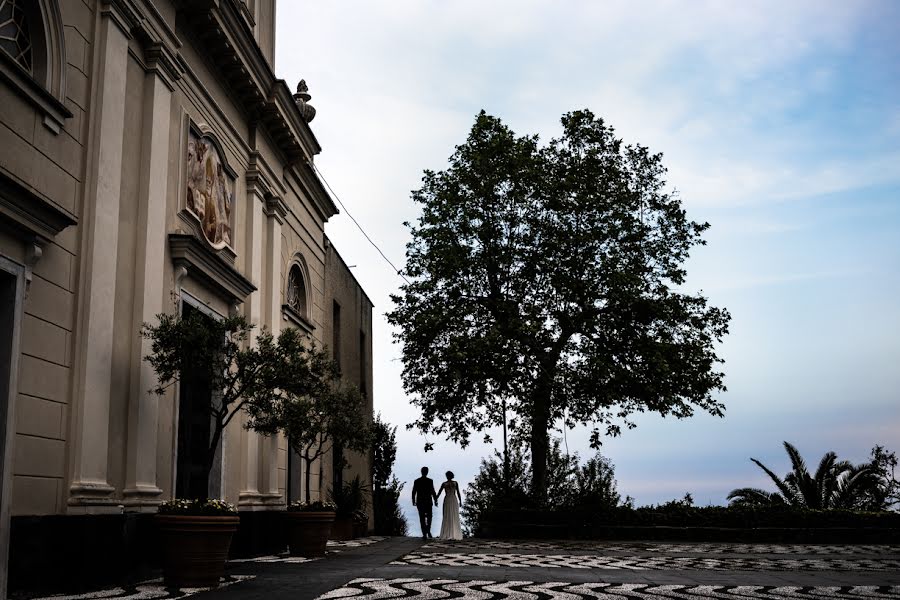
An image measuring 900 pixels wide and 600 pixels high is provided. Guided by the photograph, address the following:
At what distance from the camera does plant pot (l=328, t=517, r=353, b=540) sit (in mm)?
19922

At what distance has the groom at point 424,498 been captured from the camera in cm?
2230

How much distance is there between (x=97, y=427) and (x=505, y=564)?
5867mm

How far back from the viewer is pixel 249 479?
47.6 ft

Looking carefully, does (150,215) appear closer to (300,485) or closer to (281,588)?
(281,588)

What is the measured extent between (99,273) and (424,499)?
14.5m

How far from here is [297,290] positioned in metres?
19.3

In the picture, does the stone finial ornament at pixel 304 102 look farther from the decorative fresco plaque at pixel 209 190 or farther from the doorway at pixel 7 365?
the doorway at pixel 7 365

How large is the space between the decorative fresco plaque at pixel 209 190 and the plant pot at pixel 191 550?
470 cm

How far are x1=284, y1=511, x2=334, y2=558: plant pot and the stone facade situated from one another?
1069 millimetres

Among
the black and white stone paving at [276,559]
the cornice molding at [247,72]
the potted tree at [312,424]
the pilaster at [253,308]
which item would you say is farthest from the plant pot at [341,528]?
the cornice molding at [247,72]

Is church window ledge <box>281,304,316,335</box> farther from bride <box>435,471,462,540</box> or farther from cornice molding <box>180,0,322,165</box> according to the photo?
bride <box>435,471,462,540</box>

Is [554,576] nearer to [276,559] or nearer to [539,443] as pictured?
[276,559]

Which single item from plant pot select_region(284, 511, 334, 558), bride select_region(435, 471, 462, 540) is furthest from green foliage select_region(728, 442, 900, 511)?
plant pot select_region(284, 511, 334, 558)

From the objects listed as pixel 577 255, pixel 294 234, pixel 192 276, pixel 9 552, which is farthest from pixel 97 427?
pixel 577 255
